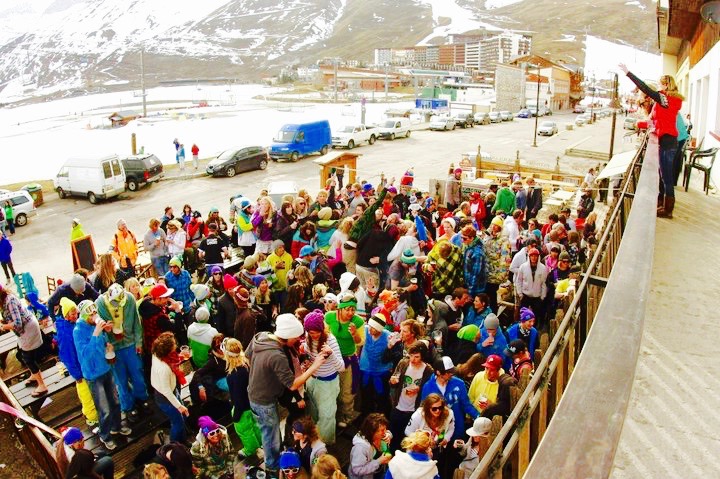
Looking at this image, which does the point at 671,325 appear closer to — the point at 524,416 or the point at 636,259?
the point at 636,259

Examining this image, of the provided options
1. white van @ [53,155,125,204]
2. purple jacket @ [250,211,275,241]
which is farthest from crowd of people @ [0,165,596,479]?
white van @ [53,155,125,204]

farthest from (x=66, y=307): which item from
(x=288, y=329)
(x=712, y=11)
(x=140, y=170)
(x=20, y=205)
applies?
(x=140, y=170)

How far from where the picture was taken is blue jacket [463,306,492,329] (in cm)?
648

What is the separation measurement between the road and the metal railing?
13.7 m

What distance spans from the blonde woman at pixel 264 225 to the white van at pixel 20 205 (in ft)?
44.6

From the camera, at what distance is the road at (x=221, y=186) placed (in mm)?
17016

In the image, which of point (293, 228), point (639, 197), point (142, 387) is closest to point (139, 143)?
point (293, 228)

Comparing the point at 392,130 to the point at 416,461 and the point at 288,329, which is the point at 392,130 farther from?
the point at 416,461

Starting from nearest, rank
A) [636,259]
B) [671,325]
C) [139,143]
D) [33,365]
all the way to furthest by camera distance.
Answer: [636,259] < [671,325] < [33,365] < [139,143]

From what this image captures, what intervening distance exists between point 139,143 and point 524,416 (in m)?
41.8

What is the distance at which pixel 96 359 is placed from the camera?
5812mm

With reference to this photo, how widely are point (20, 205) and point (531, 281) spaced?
18.9m

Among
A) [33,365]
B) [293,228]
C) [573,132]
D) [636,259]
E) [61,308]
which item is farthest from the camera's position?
[573,132]

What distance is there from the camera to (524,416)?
2152mm
